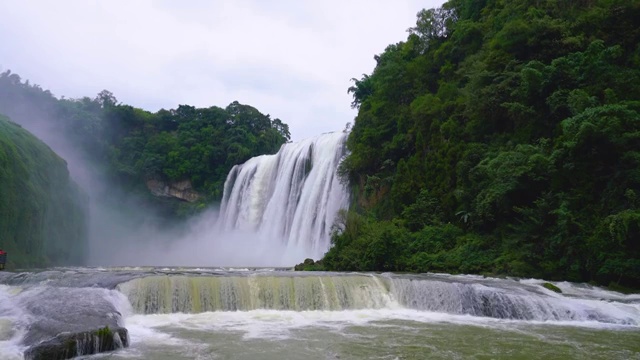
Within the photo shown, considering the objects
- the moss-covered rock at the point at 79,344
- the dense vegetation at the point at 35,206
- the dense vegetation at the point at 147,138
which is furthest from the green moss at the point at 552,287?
the dense vegetation at the point at 147,138

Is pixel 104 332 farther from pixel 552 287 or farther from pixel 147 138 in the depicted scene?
pixel 147 138

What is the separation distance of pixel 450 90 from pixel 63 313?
67.7 ft

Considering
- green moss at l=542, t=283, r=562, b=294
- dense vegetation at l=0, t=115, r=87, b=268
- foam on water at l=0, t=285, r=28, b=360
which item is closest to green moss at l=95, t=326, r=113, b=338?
foam on water at l=0, t=285, r=28, b=360

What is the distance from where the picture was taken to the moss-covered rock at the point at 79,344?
24.1 ft

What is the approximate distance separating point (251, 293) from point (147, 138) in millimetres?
44801

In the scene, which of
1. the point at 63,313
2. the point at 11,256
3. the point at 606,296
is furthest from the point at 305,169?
the point at 63,313

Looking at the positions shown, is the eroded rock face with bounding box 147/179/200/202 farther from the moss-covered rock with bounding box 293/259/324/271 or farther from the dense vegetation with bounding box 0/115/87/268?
the moss-covered rock with bounding box 293/259/324/271

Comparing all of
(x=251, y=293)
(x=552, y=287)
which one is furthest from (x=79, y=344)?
(x=552, y=287)

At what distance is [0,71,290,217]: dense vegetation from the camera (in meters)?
47.0

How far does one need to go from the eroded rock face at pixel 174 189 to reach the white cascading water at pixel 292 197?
8.68 metres

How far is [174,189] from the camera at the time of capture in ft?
165

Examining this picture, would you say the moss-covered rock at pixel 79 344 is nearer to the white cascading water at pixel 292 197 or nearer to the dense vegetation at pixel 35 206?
the dense vegetation at pixel 35 206

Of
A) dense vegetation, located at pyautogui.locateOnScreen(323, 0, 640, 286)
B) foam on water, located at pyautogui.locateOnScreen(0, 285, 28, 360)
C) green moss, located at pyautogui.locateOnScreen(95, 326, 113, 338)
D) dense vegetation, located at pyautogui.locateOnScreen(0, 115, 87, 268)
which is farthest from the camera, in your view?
dense vegetation, located at pyautogui.locateOnScreen(0, 115, 87, 268)

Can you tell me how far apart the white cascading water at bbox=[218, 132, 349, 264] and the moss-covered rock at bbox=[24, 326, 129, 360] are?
60.2 ft
